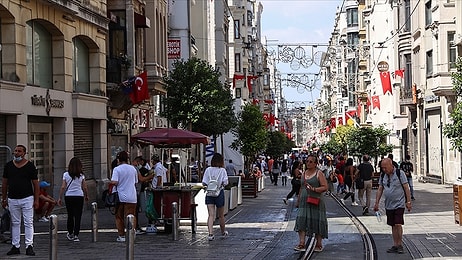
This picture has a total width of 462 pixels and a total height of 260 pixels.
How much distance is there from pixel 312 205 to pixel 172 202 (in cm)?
446

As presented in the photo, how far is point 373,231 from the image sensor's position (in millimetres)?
19188

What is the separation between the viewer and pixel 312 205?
14.8m

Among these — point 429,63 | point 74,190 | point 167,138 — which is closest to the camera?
point 74,190

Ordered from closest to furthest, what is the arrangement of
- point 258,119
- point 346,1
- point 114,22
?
1. point 114,22
2. point 258,119
3. point 346,1

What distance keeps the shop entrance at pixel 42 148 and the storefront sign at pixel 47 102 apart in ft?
1.91

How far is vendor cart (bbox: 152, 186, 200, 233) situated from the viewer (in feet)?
60.3

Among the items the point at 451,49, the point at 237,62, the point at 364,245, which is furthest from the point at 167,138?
the point at 237,62

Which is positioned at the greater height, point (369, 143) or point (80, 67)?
point (80, 67)

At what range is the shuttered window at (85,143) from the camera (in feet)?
88.1

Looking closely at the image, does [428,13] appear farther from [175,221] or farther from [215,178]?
[175,221]

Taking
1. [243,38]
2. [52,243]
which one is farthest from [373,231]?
[243,38]

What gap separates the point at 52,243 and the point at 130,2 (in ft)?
73.2

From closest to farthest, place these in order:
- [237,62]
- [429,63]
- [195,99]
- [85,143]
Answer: [85,143] → [195,99] → [429,63] → [237,62]

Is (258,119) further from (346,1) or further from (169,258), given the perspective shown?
(346,1)
